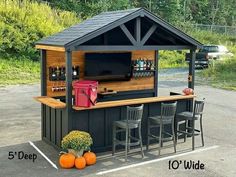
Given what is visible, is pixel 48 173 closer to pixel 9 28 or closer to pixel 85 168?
pixel 85 168

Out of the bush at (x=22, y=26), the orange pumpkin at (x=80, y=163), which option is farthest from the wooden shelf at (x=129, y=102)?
the bush at (x=22, y=26)

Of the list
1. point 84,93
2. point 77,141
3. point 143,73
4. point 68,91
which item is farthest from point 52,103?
point 143,73

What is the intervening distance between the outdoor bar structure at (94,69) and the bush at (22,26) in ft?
41.9

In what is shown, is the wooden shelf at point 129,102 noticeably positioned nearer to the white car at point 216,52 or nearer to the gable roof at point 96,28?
the gable roof at point 96,28

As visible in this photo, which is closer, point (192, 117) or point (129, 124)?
point (129, 124)

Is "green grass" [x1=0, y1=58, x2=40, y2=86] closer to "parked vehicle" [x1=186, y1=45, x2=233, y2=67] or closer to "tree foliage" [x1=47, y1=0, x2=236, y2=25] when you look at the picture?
"parked vehicle" [x1=186, y1=45, x2=233, y2=67]

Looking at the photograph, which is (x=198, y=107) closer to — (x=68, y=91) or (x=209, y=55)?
(x=68, y=91)

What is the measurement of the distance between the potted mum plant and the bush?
595 inches

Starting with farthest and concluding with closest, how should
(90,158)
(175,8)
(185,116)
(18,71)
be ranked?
1. (175,8)
2. (18,71)
3. (185,116)
4. (90,158)

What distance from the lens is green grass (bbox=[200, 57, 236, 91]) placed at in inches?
775

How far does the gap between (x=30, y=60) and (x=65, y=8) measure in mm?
12893

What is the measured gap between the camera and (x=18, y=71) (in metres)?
19.8

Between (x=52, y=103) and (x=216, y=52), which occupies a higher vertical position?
(x=216, y=52)

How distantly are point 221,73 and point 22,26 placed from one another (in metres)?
12.4
